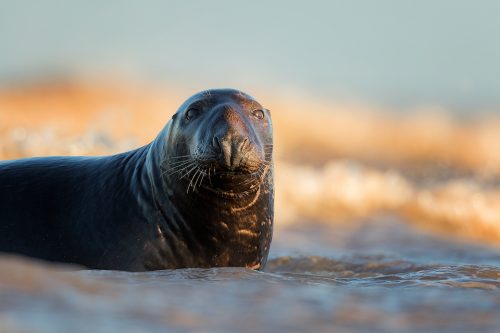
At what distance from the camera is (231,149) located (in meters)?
5.91

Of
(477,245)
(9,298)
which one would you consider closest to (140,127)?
(477,245)

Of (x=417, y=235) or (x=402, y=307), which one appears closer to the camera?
(x=402, y=307)

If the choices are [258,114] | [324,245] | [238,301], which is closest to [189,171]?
[258,114]

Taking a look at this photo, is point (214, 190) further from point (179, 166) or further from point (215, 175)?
point (179, 166)

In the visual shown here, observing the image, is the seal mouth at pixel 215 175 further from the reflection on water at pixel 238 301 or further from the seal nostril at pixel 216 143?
the reflection on water at pixel 238 301

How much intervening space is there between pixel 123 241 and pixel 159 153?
642 mm

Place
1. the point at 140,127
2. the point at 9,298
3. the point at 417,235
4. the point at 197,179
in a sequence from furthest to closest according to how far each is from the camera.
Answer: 1. the point at 140,127
2. the point at 417,235
3. the point at 197,179
4. the point at 9,298

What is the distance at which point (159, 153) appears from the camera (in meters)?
6.72

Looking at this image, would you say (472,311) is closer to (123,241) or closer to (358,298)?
(358,298)

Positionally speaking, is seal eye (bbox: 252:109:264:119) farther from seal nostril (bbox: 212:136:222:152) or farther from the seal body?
seal nostril (bbox: 212:136:222:152)

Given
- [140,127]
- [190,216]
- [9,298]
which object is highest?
[140,127]

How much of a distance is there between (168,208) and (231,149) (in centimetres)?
82

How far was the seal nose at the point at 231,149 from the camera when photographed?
19.4 ft

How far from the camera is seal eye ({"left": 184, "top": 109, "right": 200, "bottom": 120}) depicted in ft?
21.1
